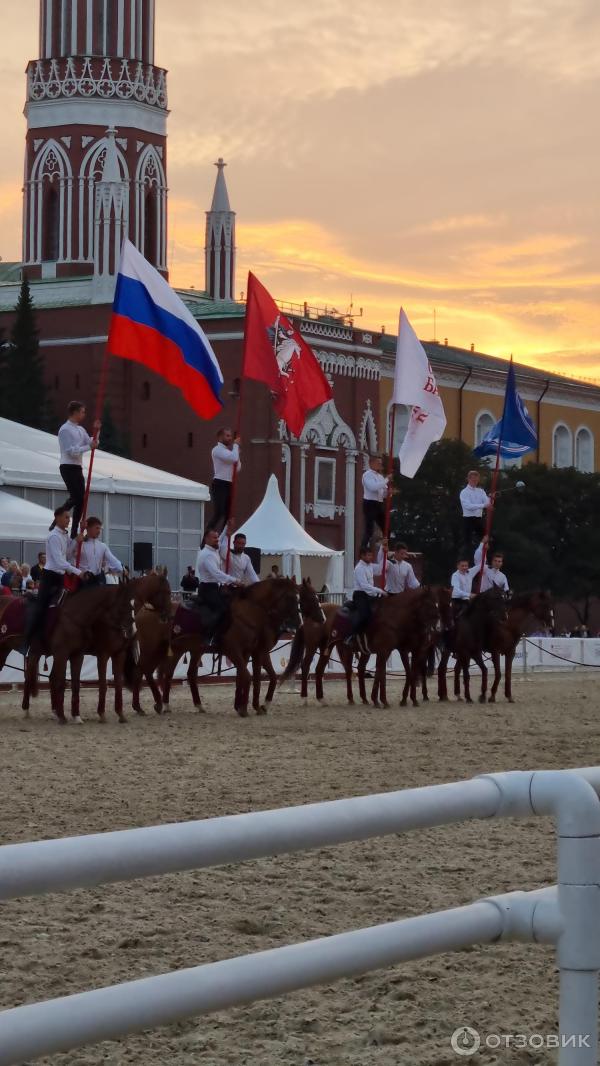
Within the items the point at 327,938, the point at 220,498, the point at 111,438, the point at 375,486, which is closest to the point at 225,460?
the point at 220,498

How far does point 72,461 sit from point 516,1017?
17416 millimetres

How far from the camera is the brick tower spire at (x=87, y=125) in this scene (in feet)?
270

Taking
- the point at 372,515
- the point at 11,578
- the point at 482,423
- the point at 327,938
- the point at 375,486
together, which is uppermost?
the point at 482,423

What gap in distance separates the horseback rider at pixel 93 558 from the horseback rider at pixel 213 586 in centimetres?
162

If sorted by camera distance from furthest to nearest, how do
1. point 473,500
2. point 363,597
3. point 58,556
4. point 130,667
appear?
point 473,500 < point 363,597 < point 130,667 < point 58,556

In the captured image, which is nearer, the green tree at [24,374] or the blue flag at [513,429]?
the blue flag at [513,429]

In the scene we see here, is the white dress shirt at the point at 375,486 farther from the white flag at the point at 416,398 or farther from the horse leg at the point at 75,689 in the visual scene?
the horse leg at the point at 75,689

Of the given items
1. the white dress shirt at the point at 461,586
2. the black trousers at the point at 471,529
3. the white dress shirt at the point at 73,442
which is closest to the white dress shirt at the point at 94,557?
the white dress shirt at the point at 73,442

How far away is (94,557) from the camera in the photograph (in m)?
21.5

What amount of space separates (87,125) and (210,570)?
210ft

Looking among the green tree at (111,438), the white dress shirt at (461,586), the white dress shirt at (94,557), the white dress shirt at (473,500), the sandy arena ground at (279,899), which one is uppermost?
the green tree at (111,438)

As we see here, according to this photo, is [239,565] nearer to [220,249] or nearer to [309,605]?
[309,605]

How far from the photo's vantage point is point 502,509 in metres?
80.1

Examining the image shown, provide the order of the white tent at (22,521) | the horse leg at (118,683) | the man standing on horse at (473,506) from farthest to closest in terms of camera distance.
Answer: the white tent at (22,521) → the man standing on horse at (473,506) → the horse leg at (118,683)
